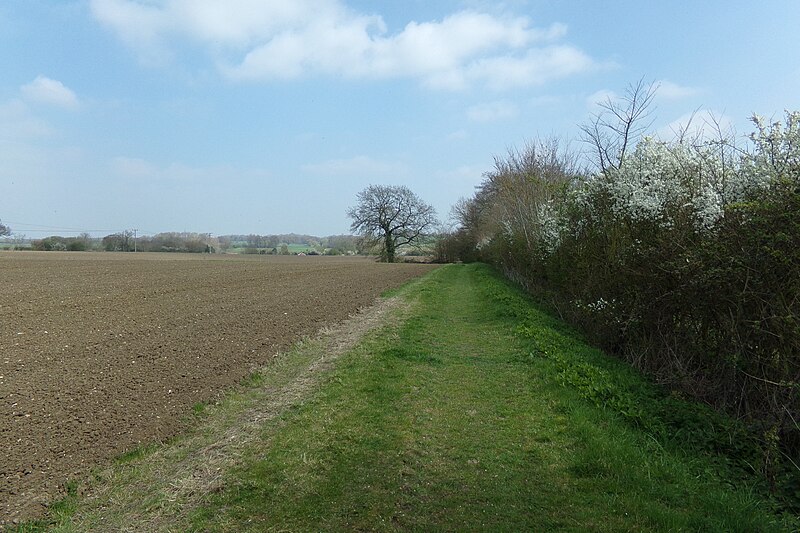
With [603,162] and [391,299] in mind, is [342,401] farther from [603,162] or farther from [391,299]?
[391,299]

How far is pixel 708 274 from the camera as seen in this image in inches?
232

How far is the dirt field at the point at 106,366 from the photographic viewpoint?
4.80 m

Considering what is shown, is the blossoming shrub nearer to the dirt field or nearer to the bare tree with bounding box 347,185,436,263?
the dirt field

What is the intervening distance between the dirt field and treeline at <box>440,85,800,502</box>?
658 cm

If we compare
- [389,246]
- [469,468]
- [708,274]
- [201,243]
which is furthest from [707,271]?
[201,243]

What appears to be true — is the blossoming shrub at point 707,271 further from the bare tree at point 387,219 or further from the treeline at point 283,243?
the treeline at point 283,243

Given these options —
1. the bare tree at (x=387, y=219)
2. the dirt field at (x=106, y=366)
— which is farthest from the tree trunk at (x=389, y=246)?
Answer: the dirt field at (x=106, y=366)

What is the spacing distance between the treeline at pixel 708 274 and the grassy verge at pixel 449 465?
81 centimetres

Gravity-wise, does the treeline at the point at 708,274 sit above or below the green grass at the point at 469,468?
above

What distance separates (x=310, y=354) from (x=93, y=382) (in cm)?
378

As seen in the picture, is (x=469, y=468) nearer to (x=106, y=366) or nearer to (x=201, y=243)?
(x=106, y=366)

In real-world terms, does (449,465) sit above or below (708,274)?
below

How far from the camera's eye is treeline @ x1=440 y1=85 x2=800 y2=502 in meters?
5.01

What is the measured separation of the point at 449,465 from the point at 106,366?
20.4 feet
